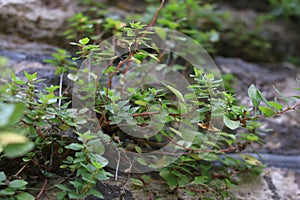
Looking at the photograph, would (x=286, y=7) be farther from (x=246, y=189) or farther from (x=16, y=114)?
(x=16, y=114)

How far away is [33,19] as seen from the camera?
1477mm

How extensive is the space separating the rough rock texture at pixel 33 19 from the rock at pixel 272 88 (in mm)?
852

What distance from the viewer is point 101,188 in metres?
0.82

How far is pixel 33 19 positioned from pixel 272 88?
124 centimetres

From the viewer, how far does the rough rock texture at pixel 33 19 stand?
4.69 feet

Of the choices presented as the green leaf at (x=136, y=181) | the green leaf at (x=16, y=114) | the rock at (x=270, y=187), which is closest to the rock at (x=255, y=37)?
the rock at (x=270, y=187)

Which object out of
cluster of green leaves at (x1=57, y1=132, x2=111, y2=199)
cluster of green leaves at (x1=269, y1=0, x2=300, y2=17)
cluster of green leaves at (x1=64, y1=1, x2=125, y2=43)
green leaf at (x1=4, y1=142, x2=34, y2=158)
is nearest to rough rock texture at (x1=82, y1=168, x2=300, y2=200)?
cluster of green leaves at (x1=57, y1=132, x2=111, y2=199)

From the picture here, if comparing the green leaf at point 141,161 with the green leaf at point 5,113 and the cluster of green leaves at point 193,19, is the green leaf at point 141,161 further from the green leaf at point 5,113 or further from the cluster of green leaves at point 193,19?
the cluster of green leaves at point 193,19

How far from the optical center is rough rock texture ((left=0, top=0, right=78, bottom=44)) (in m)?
1.43

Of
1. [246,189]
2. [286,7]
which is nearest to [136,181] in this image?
[246,189]

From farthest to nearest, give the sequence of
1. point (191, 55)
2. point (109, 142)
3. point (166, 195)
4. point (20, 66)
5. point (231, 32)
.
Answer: point (231, 32)
point (191, 55)
point (20, 66)
point (166, 195)
point (109, 142)

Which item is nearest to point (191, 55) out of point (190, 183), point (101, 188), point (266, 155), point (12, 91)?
point (266, 155)

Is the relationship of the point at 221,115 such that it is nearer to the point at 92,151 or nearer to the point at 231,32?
the point at 92,151

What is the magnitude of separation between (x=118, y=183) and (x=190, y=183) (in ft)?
0.70
